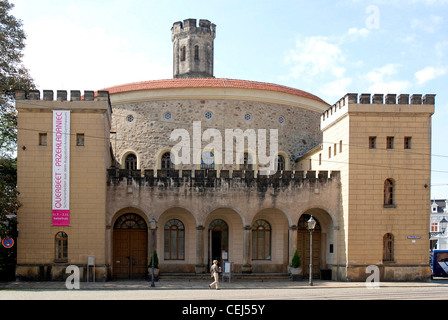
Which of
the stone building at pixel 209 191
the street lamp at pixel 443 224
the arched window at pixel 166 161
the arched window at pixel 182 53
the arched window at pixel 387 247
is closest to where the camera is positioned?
the stone building at pixel 209 191

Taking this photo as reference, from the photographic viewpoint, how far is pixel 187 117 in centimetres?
3466

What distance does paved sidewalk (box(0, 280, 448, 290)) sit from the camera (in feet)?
81.8

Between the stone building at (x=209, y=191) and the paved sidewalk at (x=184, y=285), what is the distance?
35.9 inches

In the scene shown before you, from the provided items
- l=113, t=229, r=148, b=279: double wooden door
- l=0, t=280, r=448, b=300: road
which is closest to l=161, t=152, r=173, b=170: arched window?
l=113, t=229, r=148, b=279: double wooden door

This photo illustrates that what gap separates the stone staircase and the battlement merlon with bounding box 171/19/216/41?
74.9 feet

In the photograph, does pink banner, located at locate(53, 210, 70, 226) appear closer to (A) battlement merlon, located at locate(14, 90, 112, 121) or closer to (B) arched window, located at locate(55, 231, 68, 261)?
(B) arched window, located at locate(55, 231, 68, 261)

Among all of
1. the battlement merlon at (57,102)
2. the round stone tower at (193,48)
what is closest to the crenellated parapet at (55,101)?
the battlement merlon at (57,102)

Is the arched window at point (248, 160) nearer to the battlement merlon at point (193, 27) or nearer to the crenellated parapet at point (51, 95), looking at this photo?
the crenellated parapet at point (51, 95)

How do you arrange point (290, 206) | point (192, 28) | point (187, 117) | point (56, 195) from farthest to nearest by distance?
point (192, 28) → point (187, 117) → point (290, 206) → point (56, 195)

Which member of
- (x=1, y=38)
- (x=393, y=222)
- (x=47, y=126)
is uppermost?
(x=1, y=38)

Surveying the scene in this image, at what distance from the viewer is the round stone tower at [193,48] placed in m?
45.6

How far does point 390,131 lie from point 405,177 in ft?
7.93

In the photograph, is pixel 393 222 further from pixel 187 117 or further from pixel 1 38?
pixel 1 38
